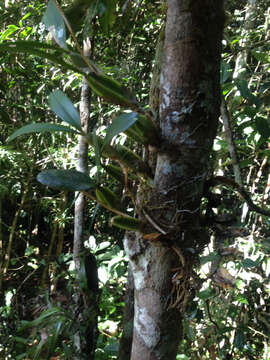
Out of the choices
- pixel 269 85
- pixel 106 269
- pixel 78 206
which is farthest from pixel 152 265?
pixel 106 269

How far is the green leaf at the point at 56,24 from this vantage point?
373 mm

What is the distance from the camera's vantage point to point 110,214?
148 centimetres

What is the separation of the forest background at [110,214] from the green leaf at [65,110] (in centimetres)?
11

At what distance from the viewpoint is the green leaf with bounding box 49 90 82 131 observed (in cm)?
37

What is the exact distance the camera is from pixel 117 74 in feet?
3.81

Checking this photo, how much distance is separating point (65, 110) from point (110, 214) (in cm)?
113

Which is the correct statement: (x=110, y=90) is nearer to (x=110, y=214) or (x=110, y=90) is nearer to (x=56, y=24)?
(x=56, y=24)

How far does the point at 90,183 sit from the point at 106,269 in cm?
92

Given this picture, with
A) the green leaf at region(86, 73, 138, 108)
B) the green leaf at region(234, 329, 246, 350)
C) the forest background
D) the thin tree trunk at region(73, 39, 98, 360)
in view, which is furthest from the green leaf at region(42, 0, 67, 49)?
the green leaf at region(234, 329, 246, 350)

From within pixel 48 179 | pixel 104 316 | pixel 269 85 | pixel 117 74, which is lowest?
pixel 104 316

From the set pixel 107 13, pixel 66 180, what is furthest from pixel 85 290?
pixel 107 13

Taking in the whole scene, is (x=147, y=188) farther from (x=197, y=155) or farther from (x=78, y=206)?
(x=78, y=206)

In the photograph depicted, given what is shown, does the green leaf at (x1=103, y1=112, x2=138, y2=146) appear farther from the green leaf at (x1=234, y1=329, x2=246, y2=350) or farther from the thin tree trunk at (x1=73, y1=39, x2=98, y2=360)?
the green leaf at (x1=234, y1=329, x2=246, y2=350)

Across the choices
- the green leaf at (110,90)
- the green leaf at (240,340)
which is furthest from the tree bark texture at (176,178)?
the green leaf at (240,340)
